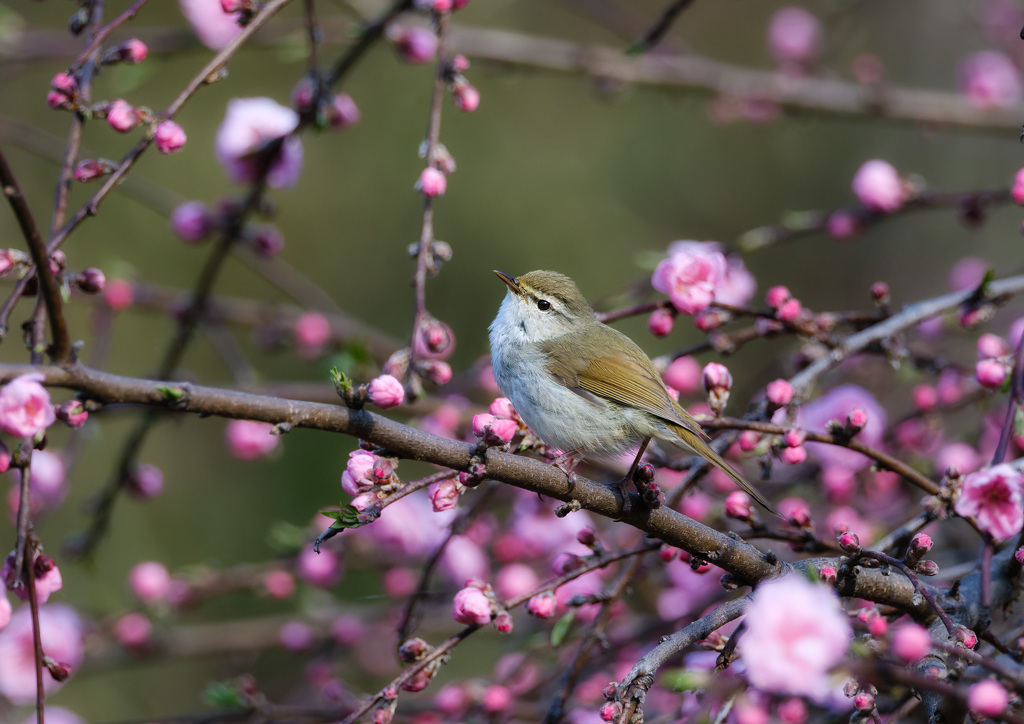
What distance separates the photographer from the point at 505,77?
3.96 meters

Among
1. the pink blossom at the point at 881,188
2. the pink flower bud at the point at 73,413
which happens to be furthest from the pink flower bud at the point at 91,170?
the pink blossom at the point at 881,188

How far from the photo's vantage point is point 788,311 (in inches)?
89.3

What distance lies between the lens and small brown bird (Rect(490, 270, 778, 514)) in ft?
8.17

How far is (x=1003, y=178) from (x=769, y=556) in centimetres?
588

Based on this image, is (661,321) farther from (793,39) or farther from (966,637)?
(793,39)

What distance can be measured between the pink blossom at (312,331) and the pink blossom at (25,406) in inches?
80.6

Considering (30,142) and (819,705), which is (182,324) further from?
(819,705)

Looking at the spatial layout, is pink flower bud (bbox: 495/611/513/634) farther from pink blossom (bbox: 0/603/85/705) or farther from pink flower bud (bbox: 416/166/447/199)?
pink blossom (bbox: 0/603/85/705)

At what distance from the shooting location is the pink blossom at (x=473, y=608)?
1876mm

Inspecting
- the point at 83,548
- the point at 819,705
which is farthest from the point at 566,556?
the point at 83,548

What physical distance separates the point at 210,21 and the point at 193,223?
93 centimetres

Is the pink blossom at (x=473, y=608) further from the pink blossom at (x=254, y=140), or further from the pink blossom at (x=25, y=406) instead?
the pink blossom at (x=254, y=140)

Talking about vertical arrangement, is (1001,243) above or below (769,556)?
above

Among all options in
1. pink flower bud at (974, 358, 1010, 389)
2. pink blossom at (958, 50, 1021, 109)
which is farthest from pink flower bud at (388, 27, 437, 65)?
pink blossom at (958, 50, 1021, 109)
